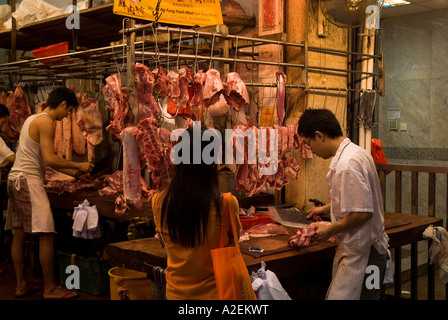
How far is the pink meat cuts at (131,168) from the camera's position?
13.8 feet

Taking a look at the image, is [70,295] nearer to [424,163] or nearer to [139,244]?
[139,244]

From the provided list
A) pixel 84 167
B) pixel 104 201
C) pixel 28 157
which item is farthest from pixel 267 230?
pixel 28 157

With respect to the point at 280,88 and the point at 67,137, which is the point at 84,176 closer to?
the point at 67,137

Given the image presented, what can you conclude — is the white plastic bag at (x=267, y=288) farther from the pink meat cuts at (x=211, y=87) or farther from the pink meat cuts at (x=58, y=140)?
the pink meat cuts at (x=58, y=140)

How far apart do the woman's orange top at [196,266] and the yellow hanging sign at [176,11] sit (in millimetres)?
2016

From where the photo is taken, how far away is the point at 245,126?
484cm

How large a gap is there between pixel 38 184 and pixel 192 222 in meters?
3.34

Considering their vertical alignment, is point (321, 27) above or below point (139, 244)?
above

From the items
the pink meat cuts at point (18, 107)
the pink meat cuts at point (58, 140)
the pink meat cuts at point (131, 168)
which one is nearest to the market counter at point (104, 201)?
the pink meat cuts at point (131, 168)

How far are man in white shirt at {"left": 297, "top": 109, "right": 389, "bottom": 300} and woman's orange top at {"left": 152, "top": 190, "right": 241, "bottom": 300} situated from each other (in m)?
0.86

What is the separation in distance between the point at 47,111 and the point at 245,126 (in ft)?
7.61
